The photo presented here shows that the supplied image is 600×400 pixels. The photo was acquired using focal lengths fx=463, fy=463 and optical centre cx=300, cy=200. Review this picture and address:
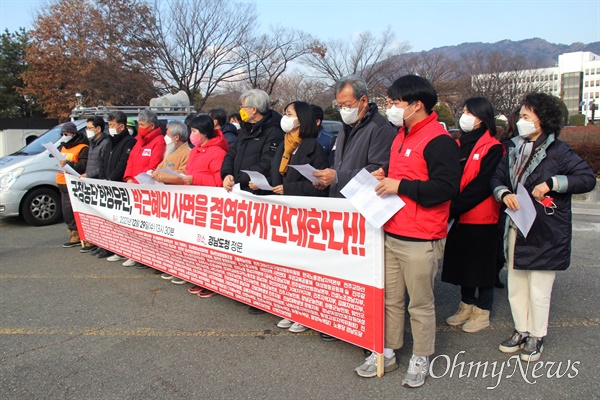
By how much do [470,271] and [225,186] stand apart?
2168 millimetres

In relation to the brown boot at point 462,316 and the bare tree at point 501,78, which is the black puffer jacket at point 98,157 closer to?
the brown boot at point 462,316

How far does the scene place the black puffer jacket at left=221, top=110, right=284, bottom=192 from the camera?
14.2 feet

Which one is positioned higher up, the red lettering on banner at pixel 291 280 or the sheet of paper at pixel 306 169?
the sheet of paper at pixel 306 169

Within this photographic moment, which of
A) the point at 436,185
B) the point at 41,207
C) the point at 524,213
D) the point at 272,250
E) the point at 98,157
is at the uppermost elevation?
the point at 98,157

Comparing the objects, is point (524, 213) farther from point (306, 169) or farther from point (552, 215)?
point (306, 169)

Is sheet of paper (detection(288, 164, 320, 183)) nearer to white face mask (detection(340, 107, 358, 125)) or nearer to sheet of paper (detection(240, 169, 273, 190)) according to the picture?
white face mask (detection(340, 107, 358, 125))

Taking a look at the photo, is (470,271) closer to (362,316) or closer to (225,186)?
(362,316)

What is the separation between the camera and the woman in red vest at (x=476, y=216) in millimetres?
3551

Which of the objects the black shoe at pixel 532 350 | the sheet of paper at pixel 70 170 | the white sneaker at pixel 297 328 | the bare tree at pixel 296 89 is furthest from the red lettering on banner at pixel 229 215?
the bare tree at pixel 296 89

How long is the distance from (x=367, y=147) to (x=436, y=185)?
0.66 m

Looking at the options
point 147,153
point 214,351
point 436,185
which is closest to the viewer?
point 436,185

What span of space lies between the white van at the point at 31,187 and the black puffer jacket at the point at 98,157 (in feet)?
6.63

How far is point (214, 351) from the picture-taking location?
355cm

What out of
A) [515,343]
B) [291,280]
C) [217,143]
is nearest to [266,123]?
[217,143]
